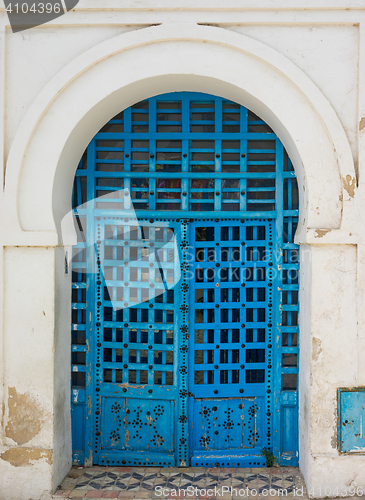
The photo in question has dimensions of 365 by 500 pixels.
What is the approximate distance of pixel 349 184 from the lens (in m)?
3.58

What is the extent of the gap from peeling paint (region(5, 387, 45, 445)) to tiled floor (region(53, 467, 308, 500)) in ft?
2.01

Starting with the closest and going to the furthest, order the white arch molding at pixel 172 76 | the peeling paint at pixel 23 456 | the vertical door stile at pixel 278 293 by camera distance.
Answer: the white arch molding at pixel 172 76 < the peeling paint at pixel 23 456 < the vertical door stile at pixel 278 293

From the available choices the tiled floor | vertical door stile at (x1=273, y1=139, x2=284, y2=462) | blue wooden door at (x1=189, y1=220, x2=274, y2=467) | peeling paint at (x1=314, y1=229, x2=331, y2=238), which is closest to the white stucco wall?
peeling paint at (x1=314, y1=229, x2=331, y2=238)

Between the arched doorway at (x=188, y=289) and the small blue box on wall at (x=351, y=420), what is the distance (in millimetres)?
619

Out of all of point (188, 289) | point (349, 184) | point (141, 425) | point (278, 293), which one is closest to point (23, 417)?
point (141, 425)

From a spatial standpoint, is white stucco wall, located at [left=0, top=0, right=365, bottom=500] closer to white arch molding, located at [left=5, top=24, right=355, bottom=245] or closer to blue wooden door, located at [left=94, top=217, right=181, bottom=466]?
white arch molding, located at [left=5, top=24, right=355, bottom=245]

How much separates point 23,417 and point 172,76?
11.1 feet

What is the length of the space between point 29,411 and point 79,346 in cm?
79

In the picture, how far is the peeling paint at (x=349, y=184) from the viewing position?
357 cm

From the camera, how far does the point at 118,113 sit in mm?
4293

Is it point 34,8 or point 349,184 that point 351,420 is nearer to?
point 349,184

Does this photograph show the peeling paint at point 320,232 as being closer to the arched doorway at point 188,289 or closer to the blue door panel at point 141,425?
the arched doorway at point 188,289

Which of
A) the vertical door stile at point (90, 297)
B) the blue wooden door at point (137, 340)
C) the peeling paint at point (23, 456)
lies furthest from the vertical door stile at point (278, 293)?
the peeling paint at point (23, 456)

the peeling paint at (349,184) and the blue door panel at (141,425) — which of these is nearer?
the peeling paint at (349,184)
